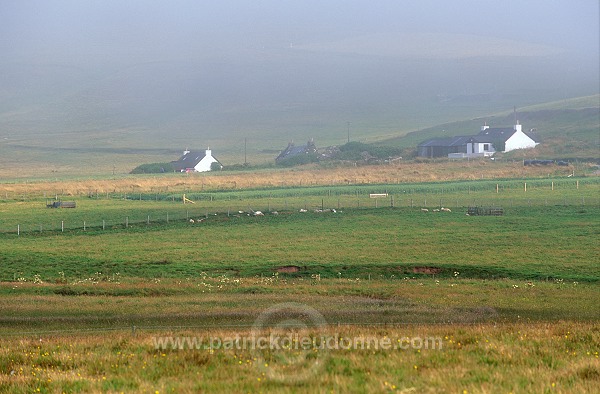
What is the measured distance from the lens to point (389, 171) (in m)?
136

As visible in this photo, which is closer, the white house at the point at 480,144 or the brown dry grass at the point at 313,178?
the brown dry grass at the point at 313,178

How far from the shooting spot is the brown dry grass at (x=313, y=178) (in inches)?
4267

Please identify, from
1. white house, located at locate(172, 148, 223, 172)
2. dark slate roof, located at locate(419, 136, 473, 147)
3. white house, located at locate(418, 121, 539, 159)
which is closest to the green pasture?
white house, located at locate(418, 121, 539, 159)

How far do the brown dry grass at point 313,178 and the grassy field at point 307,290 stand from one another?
10619mm

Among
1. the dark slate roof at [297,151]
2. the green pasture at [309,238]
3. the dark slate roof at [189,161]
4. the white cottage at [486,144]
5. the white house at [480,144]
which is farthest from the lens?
the dark slate roof at [297,151]

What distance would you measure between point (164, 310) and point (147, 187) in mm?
81530

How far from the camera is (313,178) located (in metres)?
128

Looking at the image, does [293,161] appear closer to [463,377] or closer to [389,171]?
[389,171]

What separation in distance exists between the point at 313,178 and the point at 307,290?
3534 inches

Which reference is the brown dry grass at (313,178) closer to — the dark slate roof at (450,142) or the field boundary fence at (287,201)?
the field boundary fence at (287,201)

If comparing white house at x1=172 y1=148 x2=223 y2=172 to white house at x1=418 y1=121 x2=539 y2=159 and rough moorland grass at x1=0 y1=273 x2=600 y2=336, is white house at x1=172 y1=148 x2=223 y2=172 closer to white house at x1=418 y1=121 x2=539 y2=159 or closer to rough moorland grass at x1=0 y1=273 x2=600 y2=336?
white house at x1=418 y1=121 x2=539 y2=159

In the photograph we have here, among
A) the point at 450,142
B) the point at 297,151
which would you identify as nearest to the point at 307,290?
the point at 450,142

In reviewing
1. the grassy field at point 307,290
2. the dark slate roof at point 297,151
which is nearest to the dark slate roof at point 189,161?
the dark slate roof at point 297,151

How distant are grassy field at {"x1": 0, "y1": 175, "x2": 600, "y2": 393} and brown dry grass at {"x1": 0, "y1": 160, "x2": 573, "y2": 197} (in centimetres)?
1062
